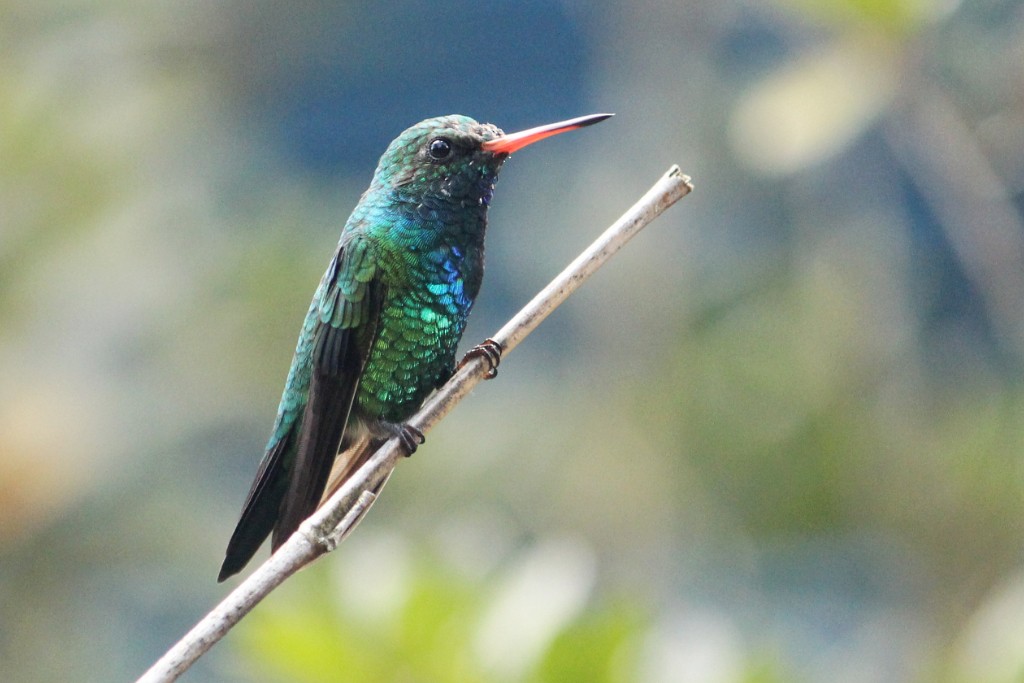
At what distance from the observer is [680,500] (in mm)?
4688

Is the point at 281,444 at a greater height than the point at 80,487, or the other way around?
the point at 80,487

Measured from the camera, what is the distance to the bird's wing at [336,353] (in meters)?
2.10

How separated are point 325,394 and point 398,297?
23 cm

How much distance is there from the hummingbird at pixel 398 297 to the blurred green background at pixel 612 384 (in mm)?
440

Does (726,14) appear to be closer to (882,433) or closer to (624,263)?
(624,263)

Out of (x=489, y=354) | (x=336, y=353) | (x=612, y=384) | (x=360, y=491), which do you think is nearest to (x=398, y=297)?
(x=336, y=353)

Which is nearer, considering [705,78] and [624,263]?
[624,263]

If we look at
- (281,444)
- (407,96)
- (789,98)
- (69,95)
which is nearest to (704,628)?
(281,444)

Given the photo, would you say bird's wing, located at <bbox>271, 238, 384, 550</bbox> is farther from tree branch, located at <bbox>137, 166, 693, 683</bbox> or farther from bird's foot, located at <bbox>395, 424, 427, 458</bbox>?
tree branch, located at <bbox>137, 166, 693, 683</bbox>

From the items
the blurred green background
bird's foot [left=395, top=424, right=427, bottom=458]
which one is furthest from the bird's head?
the blurred green background

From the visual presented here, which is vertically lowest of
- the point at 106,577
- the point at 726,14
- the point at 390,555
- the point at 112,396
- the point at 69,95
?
the point at 390,555

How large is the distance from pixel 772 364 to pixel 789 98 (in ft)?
3.61

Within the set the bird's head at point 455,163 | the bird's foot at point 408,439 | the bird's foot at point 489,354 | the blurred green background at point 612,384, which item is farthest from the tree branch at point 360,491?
the blurred green background at point 612,384

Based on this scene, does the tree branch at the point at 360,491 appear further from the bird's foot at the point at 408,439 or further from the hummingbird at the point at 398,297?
the hummingbird at the point at 398,297
